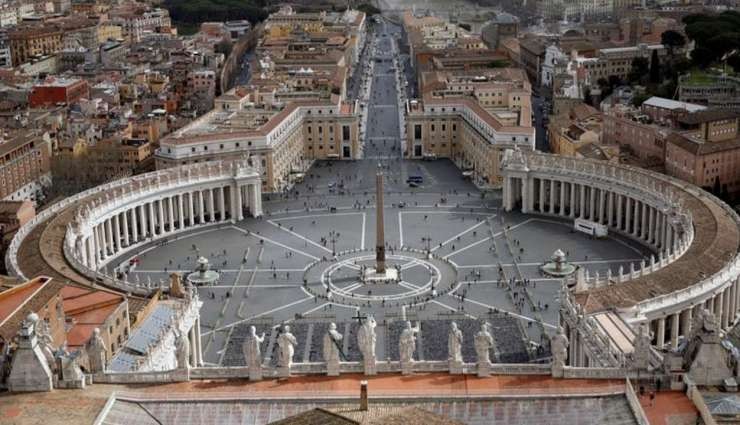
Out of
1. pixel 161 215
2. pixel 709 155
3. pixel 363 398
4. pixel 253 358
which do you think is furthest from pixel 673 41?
pixel 363 398

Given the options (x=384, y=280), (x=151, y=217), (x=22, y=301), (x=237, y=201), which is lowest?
(x=384, y=280)

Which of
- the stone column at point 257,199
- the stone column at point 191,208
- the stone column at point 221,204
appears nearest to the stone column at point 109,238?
the stone column at point 191,208

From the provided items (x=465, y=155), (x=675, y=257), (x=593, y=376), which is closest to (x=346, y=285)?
(x=675, y=257)

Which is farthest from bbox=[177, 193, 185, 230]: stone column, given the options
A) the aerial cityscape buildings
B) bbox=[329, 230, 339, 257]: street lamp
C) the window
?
the window

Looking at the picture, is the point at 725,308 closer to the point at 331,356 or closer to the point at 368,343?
the point at 368,343

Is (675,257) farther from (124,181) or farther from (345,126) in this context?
(345,126)

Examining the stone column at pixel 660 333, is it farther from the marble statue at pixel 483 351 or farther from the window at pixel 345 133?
the window at pixel 345 133
